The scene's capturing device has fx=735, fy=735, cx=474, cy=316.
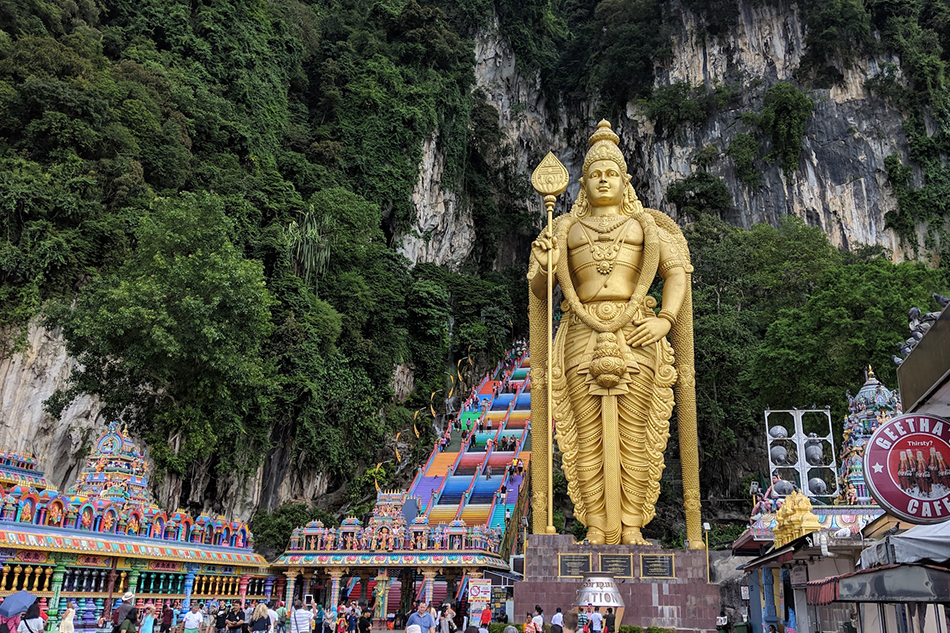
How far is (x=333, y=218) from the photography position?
2184cm

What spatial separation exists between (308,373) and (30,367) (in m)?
5.80

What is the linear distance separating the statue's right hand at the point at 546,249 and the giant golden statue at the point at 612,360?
15 millimetres

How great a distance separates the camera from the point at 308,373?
685 inches

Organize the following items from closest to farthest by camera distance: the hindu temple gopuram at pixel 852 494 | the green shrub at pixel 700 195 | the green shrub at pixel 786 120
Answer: the hindu temple gopuram at pixel 852 494 → the green shrub at pixel 786 120 → the green shrub at pixel 700 195

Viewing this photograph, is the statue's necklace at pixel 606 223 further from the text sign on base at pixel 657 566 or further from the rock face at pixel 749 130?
the rock face at pixel 749 130

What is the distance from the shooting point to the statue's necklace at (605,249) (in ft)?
30.7

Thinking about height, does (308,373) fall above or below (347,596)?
above

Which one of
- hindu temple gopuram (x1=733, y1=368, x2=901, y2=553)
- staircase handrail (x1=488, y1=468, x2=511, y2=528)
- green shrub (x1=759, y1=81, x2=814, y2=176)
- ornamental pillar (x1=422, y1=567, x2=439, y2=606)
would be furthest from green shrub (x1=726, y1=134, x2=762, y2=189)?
ornamental pillar (x1=422, y1=567, x2=439, y2=606)

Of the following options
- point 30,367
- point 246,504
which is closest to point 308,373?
A: point 246,504

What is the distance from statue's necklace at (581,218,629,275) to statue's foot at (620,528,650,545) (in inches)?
125

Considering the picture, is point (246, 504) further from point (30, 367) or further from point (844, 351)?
point (844, 351)

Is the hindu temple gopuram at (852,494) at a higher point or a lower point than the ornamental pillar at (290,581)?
higher

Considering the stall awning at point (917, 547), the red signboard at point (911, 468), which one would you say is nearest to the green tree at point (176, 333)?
the red signboard at point (911, 468)

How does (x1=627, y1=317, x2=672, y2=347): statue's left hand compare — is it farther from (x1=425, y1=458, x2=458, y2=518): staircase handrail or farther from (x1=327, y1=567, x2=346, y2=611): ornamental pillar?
(x1=425, y1=458, x2=458, y2=518): staircase handrail
